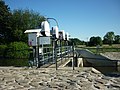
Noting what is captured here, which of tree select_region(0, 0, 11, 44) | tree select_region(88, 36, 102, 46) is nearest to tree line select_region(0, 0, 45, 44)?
tree select_region(0, 0, 11, 44)

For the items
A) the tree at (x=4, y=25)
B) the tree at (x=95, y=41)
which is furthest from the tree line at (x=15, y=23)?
the tree at (x=95, y=41)

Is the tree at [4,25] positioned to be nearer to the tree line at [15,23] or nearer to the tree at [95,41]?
the tree line at [15,23]

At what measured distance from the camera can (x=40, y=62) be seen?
11883mm

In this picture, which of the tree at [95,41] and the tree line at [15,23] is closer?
the tree line at [15,23]

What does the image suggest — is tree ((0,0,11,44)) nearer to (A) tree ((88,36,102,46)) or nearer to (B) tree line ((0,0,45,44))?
(B) tree line ((0,0,45,44))

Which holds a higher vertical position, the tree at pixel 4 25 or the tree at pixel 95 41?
A: the tree at pixel 4 25

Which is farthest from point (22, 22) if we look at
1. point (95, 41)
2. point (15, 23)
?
point (95, 41)

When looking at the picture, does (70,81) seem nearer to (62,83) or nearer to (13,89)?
(62,83)

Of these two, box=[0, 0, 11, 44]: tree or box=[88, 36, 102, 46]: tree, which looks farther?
box=[88, 36, 102, 46]: tree

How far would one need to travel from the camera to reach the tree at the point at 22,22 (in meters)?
38.9

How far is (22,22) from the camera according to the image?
135ft

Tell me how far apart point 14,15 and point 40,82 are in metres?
36.5

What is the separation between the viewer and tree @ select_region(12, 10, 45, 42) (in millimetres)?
38906

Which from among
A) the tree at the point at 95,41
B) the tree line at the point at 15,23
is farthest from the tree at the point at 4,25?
the tree at the point at 95,41
